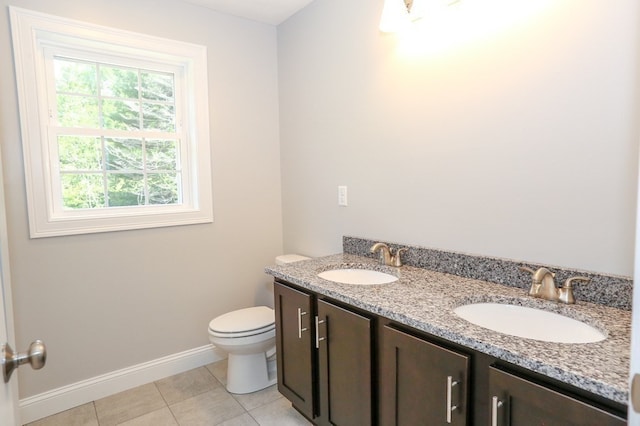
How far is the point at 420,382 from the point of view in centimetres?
123

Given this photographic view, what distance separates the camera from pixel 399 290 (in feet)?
4.91

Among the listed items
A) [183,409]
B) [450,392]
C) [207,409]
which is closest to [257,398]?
[207,409]

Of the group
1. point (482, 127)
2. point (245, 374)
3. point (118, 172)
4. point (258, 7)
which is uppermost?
point (258, 7)

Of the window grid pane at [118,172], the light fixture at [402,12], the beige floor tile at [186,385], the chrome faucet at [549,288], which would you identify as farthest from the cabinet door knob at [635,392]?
the window grid pane at [118,172]

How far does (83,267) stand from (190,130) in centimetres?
108

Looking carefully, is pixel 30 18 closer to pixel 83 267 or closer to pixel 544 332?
pixel 83 267

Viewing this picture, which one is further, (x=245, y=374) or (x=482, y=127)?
(x=245, y=374)

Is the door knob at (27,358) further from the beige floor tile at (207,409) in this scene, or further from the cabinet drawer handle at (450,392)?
the beige floor tile at (207,409)

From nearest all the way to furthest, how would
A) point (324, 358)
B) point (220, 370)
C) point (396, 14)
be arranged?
1. point (324, 358)
2. point (396, 14)
3. point (220, 370)

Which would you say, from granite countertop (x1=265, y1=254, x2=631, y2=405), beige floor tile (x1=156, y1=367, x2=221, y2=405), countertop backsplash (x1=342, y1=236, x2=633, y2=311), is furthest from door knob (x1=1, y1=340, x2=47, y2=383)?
beige floor tile (x1=156, y1=367, x2=221, y2=405)

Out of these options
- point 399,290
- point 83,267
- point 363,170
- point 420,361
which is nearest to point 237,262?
point 83,267

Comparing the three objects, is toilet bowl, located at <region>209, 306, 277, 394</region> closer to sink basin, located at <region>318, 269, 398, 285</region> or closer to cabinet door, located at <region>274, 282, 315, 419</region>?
cabinet door, located at <region>274, 282, 315, 419</region>

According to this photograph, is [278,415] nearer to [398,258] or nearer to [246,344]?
[246,344]

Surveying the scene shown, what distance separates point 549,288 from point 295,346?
115 centimetres
